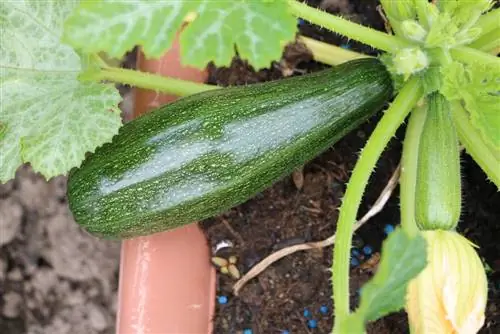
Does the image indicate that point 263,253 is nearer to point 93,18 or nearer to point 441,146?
point 441,146

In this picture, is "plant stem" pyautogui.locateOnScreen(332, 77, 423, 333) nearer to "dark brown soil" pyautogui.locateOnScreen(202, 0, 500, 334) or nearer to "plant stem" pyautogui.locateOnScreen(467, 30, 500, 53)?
"plant stem" pyautogui.locateOnScreen(467, 30, 500, 53)

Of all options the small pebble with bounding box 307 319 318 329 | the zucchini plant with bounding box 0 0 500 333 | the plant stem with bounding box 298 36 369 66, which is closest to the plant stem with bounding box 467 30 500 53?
the zucchini plant with bounding box 0 0 500 333

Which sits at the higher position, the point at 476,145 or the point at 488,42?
the point at 488,42

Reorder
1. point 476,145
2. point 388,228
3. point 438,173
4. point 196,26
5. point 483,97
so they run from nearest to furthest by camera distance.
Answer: point 196,26
point 483,97
point 438,173
point 476,145
point 388,228

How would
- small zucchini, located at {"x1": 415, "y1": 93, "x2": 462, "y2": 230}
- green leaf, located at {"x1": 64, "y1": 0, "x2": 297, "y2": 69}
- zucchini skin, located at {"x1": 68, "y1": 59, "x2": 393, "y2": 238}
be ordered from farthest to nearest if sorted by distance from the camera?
zucchini skin, located at {"x1": 68, "y1": 59, "x2": 393, "y2": 238}
small zucchini, located at {"x1": 415, "y1": 93, "x2": 462, "y2": 230}
green leaf, located at {"x1": 64, "y1": 0, "x2": 297, "y2": 69}

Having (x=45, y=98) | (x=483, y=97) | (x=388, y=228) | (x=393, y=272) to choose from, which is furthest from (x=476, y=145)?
(x=45, y=98)

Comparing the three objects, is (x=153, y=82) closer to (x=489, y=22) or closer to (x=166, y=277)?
(x=166, y=277)
